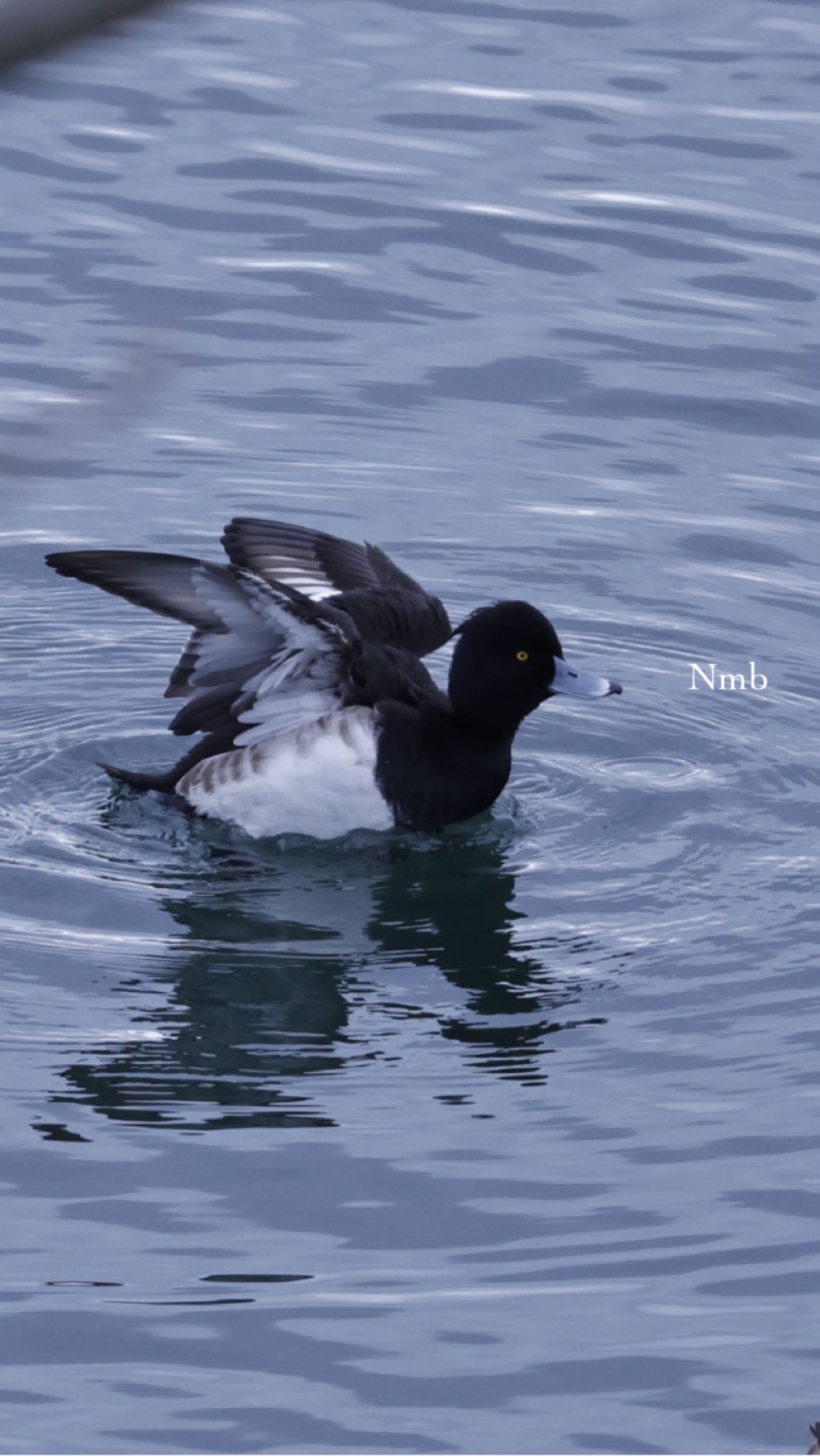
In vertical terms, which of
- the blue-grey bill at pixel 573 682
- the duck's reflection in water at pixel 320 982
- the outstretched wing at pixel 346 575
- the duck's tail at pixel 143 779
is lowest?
the duck's reflection in water at pixel 320 982

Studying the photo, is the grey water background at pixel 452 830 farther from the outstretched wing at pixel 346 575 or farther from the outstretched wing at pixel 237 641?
the outstretched wing at pixel 346 575

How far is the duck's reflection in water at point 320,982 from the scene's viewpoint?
6176 millimetres

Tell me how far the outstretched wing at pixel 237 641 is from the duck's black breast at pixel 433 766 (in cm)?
29

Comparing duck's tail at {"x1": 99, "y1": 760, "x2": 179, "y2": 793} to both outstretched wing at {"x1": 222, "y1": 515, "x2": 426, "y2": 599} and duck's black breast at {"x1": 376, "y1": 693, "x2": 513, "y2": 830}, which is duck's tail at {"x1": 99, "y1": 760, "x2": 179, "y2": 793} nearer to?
duck's black breast at {"x1": 376, "y1": 693, "x2": 513, "y2": 830}

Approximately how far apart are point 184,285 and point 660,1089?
27.1 ft

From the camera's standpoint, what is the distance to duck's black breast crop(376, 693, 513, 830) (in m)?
8.12

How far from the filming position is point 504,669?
27.2 ft

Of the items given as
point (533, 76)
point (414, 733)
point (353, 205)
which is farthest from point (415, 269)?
point (414, 733)

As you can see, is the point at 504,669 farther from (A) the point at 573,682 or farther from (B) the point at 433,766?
(B) the point at 433,766

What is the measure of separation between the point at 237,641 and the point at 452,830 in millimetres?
1206

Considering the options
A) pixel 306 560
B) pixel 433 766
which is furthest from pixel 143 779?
pixel 306 560

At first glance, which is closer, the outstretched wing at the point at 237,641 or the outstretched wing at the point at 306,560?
the outstretched wing at the point at 237,641

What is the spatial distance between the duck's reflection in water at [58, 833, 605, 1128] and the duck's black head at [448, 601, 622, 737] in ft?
1.74

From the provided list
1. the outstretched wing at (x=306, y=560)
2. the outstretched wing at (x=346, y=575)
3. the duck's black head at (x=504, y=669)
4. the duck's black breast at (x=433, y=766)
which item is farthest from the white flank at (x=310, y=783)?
the outstretched wing at (x=306, y=560)
